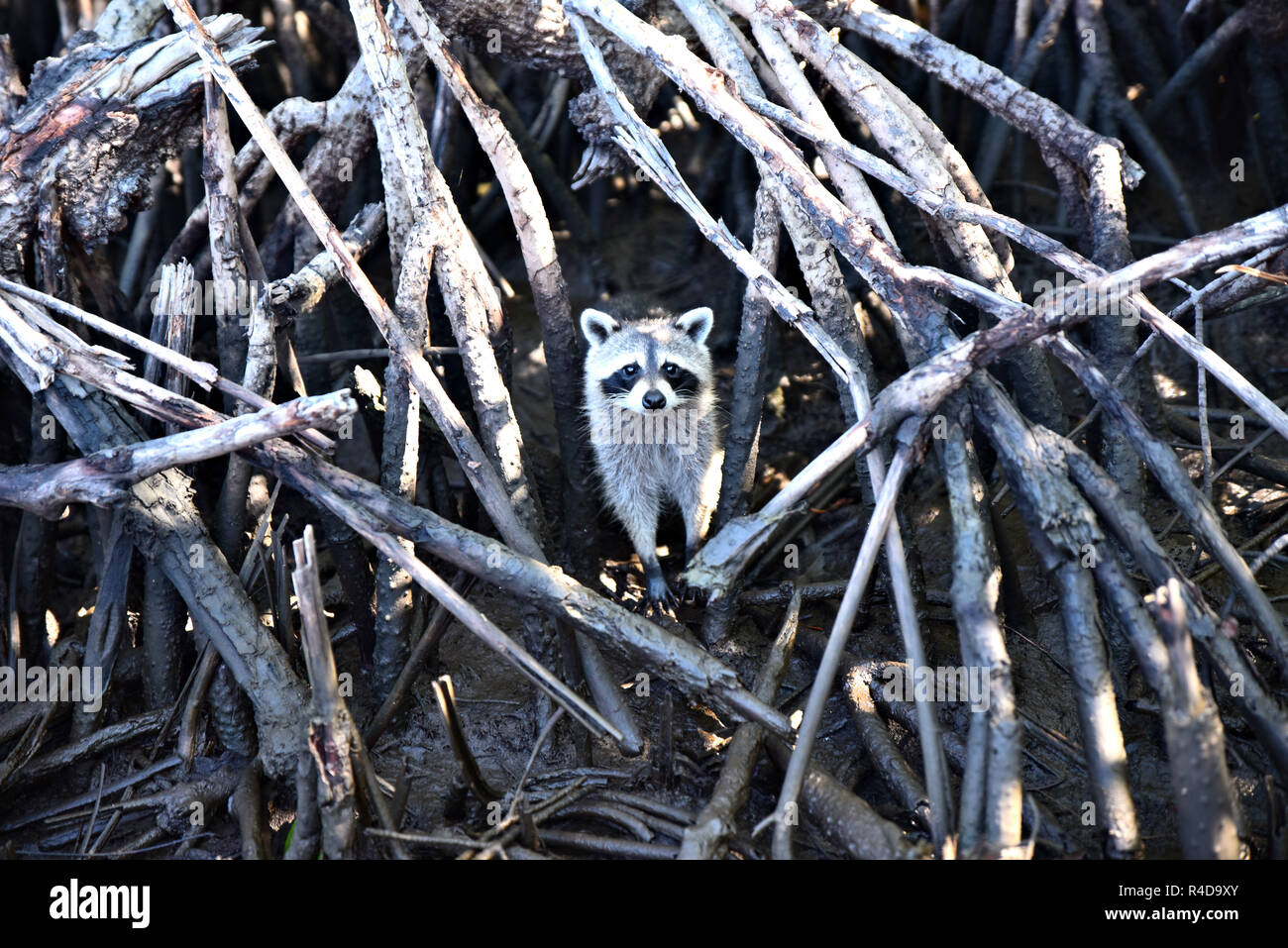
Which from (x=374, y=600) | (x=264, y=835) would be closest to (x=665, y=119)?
(x=374, y=600)

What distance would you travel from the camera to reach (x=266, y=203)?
736 centimetres

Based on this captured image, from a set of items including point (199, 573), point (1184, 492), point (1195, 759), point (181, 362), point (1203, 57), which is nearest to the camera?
point (1195, 759)

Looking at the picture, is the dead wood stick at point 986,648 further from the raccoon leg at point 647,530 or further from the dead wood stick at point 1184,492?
the raccoon leg at point 647,530

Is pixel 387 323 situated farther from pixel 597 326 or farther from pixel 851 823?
pixel 851 823

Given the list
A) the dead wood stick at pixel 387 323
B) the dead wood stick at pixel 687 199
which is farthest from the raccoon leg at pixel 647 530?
the dead wood stick at pixel 687 199

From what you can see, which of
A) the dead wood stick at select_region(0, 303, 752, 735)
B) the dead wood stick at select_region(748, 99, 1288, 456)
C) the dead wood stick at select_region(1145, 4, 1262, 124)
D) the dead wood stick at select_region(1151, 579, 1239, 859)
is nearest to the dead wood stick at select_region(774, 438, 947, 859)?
the dead wood stick at select_region(0, 303, 752, 735)

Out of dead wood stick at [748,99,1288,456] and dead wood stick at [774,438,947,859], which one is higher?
dead wood stick at [748,99,1288,456]

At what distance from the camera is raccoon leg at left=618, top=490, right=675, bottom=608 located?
5.17 meters

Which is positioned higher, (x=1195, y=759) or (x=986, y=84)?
(x=986, y=84)

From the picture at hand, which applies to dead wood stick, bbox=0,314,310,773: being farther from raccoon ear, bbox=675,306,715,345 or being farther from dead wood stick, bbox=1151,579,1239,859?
dead wood stick, bbox=1151,579,1239,859

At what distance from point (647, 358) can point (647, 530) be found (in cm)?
102

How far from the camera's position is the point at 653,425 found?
5.57m

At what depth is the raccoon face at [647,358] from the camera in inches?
216

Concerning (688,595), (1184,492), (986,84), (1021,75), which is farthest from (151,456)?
(1021,75)
